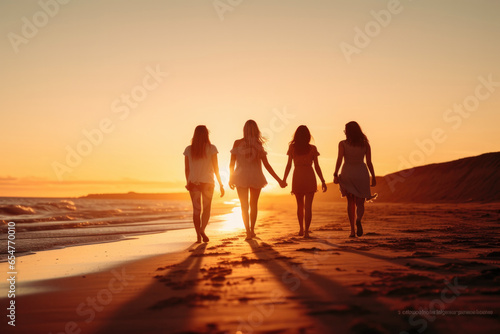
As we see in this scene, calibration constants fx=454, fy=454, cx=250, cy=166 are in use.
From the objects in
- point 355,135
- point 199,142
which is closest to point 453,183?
point 355,135

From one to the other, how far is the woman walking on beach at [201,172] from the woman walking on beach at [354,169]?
248cm

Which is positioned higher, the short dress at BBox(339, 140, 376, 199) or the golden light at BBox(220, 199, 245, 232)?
the short dress at BBox(339, 140, 376, 199)

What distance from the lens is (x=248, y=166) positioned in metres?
9.53

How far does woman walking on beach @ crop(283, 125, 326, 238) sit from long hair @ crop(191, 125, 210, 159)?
6.03ft

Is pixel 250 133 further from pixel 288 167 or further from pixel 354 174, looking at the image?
pixel 354 174

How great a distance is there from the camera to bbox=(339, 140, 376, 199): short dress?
29.4 ft

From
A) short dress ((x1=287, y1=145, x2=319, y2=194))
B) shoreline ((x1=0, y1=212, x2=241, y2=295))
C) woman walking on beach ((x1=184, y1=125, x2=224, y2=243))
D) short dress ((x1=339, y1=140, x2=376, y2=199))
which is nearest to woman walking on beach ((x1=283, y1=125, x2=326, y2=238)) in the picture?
short dress ((x1=287, y1=145, x2=319, y2=194))

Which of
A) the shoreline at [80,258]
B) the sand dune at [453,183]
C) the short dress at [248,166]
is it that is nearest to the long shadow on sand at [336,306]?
the shoreline at [80,258]

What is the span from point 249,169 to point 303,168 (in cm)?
115

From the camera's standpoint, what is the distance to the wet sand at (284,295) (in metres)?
3.11

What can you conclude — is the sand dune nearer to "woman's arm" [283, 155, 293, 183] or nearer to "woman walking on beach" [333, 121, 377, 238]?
"woman walking on beach" [333, 121, 377, 238]

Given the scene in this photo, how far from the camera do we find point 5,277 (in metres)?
5.95

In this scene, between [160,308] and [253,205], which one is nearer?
[160,308]

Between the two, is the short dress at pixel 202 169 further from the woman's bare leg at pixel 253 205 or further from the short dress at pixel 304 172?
the short dress at pixel 304 172
